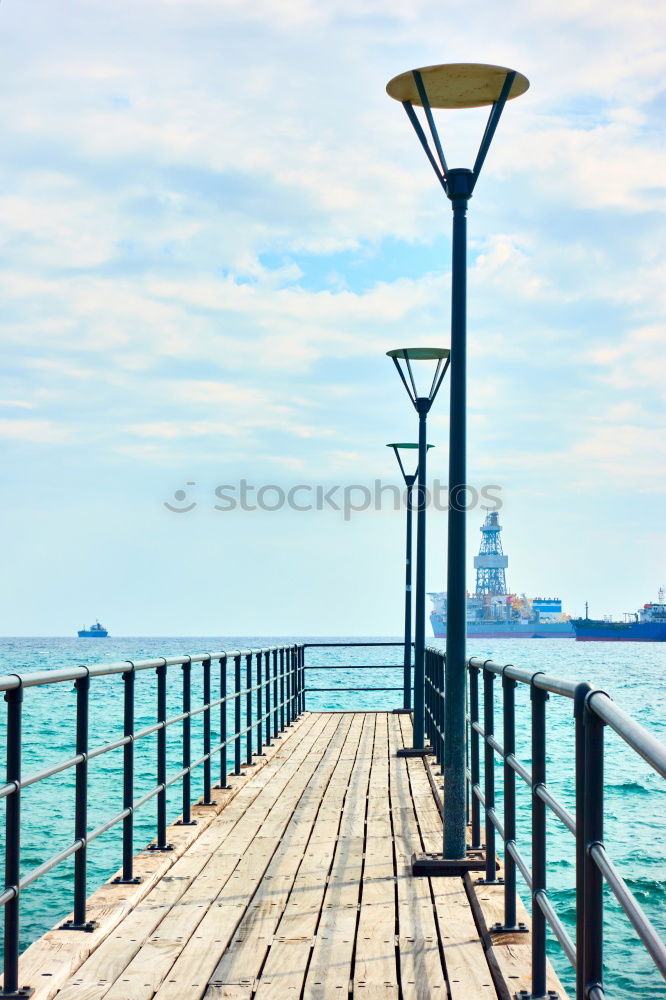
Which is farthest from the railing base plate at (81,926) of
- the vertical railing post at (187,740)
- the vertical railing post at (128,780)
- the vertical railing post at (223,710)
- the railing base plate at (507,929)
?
the vertical railing post at (223,710)

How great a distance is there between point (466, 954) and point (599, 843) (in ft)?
6.17

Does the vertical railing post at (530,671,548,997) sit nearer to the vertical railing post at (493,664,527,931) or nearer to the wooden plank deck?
the wooden plank deck

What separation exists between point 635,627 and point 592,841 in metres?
144

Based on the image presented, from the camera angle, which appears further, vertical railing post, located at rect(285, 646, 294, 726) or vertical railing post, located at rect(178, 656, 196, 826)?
vertical railing post, located at rect(285, 646, 294, 726)

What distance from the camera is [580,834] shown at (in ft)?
8.95

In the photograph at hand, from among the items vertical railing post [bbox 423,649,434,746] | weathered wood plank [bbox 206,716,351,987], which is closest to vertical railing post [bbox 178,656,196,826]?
weathered wood plank [bbox 206,716,351,987]

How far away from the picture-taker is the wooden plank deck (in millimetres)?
3883

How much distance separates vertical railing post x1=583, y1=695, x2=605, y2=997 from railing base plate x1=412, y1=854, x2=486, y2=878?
302cm

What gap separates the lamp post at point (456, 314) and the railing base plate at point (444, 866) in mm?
105

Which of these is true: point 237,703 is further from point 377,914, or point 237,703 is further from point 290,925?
point 290,925

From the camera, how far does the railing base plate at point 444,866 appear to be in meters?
5.64

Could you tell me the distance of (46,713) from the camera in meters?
44.5

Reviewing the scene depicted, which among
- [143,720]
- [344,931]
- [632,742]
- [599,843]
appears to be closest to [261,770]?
[344,931]

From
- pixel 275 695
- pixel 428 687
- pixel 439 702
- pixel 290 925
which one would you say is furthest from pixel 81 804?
pixel 275 695
